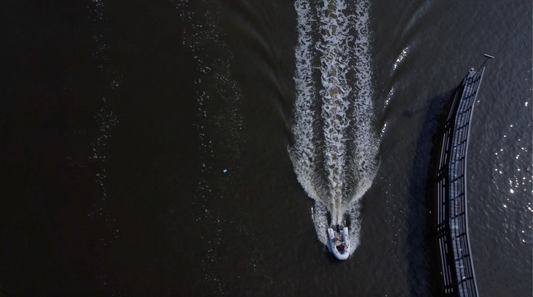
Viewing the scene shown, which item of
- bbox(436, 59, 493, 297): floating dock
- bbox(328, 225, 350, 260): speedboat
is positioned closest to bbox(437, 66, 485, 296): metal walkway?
bbox(436, 59, 493, 297): floating dock

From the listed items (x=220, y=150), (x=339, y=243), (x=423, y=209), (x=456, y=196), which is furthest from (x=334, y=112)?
(x=456, y=196)

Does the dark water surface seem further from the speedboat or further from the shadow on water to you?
the speedboat

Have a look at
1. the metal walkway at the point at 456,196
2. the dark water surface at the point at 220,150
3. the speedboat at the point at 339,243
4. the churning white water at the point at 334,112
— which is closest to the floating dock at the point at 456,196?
the metal walkway at the point at 456,196

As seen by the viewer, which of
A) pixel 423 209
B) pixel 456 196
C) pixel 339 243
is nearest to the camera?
pixel 339 243

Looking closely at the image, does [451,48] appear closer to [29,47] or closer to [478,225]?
[478,225]

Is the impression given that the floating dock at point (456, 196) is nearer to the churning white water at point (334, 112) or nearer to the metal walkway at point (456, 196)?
the metal walkway at point (456, 196)

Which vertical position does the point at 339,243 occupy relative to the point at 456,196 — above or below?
below

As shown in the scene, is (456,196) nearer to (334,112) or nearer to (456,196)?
(456,196)

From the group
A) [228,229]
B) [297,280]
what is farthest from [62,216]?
[297,280]
